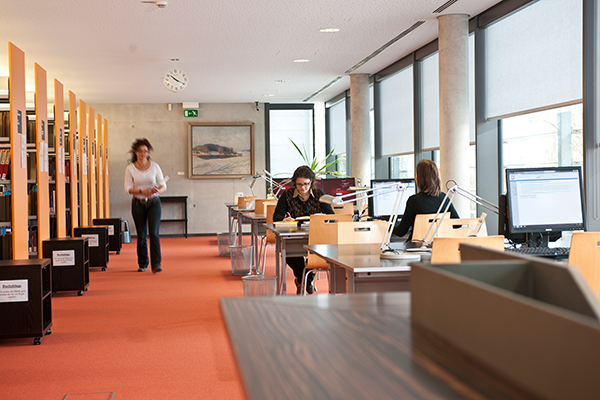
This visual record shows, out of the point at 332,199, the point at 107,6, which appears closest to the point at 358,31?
the point at 107,6

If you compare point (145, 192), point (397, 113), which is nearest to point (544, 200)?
point (145, 192)

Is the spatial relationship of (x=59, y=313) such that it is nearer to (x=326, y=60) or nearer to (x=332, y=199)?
(x=332, y=199)

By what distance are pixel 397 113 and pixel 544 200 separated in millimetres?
5454

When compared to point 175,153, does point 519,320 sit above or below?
below

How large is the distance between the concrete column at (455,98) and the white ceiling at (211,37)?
0.21m

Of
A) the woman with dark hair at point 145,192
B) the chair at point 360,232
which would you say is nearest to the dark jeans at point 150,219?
the woman with dark hair at point 145,192

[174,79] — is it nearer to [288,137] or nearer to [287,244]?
[287,244]

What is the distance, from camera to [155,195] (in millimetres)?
6543

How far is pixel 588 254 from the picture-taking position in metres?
2.20

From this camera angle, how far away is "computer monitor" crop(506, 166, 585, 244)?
289cm

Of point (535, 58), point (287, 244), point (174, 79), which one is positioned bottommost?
point (287, 244)

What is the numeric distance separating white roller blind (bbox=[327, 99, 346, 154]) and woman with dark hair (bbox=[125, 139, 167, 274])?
5.29 metres

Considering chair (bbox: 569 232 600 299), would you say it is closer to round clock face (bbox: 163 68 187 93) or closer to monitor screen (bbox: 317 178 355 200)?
monitor screen (bbox: 317 178 355 200)

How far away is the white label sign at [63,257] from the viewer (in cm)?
522
